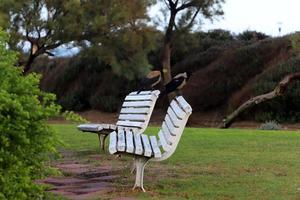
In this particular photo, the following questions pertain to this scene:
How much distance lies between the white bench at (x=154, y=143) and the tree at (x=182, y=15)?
71.8 feet

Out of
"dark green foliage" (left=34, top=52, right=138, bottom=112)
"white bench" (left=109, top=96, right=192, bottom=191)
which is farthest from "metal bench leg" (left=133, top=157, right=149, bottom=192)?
"dark green foliage" (left=34, top=52, right=138, bottom=112)

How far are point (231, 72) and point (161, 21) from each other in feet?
13.6

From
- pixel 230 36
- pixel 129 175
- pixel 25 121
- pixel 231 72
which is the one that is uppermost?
pixel 230 36

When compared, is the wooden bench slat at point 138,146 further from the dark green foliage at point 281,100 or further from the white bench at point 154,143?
the dark green foliage at point 281,100

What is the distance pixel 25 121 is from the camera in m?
3.70

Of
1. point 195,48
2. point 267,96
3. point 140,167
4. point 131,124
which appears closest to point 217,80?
point 195,48

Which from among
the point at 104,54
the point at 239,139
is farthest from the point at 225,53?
the point at 239,139

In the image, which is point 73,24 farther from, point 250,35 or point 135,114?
point 135,114

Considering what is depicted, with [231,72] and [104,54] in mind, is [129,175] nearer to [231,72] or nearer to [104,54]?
[104,54]

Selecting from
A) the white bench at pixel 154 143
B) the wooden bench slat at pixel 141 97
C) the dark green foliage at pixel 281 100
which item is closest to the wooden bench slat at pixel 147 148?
the white bench at pixel 154 143

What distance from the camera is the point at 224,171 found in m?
8.00

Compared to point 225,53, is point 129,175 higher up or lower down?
lower down

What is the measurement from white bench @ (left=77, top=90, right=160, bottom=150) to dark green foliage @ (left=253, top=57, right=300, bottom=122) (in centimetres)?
1614

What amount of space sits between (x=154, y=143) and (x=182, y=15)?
914 inches
